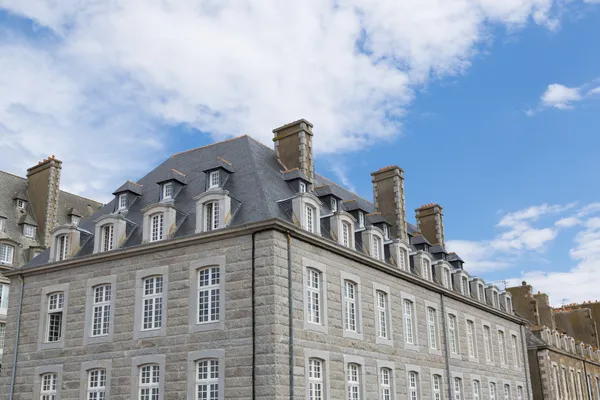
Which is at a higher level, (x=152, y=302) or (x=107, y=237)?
(x=107, y=237)

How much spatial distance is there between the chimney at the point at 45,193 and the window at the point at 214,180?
1870cm

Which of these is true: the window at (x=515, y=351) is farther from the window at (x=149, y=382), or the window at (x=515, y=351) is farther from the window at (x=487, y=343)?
the window at (x=149, y=382)

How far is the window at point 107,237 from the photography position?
25203 mm

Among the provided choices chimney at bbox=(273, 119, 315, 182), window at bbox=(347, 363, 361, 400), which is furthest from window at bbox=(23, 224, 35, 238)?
window at bbox=(347, 363, 361, 400)

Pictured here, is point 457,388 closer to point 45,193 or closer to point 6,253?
point 6,253

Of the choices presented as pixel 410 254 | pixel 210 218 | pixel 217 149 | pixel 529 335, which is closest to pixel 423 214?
pixel 410 254

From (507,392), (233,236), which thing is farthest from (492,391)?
(233,236)

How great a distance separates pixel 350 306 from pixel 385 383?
11.7ft

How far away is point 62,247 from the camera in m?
26.6

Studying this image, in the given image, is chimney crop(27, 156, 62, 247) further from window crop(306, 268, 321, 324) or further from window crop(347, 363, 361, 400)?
window crop(347, 363, 361, 400)

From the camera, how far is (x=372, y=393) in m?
24.8

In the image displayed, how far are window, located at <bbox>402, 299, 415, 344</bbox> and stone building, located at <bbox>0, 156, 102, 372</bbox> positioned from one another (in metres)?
21.3

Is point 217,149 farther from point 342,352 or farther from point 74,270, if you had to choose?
point 342,352

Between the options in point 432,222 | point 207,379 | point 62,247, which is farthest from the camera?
point 432,222
